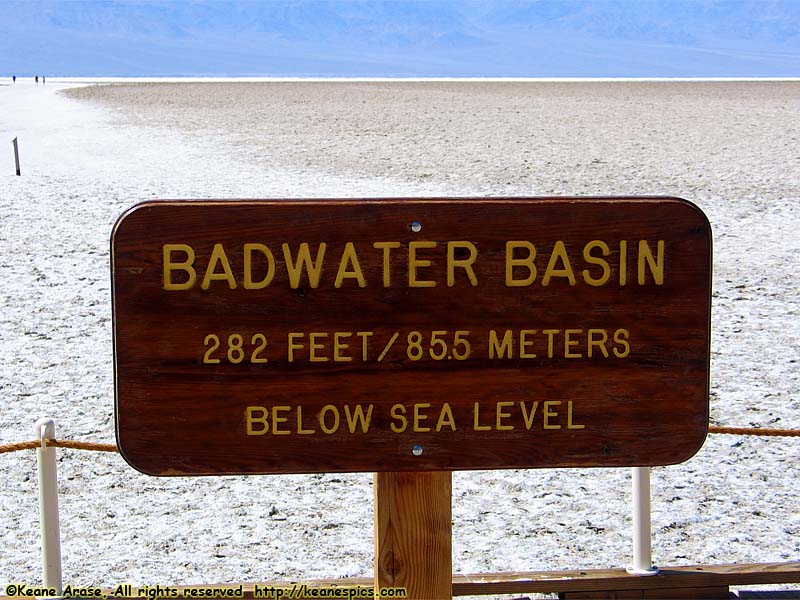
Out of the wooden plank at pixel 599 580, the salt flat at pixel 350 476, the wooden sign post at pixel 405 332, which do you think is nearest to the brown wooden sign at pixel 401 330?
the wooden sign post at pixel 405 332

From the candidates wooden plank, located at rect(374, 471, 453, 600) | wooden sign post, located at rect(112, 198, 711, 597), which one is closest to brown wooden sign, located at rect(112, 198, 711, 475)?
wooden sign post, located at rect(112, 198, 711, 597)

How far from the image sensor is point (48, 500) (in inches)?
127

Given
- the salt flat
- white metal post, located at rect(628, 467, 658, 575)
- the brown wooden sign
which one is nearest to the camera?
the brown wooden sign

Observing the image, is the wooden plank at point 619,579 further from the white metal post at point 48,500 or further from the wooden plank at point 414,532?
the white metal post at point 48,500

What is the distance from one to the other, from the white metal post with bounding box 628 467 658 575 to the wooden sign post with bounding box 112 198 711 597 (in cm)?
131

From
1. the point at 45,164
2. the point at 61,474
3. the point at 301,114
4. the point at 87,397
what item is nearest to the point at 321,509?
the point at 61,474

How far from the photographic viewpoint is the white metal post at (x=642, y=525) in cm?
336

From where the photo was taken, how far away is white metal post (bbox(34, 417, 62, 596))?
10.6 feet

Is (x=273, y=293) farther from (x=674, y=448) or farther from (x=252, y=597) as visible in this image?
(x=252, y=597)

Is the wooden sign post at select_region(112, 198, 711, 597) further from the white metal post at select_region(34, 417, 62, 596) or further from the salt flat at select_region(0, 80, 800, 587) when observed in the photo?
the salt flat at select_region(0, 80, 800, 587)

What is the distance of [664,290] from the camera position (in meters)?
2.05

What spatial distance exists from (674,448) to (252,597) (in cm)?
150

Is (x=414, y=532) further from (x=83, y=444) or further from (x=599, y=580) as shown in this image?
(x=83, y=444)

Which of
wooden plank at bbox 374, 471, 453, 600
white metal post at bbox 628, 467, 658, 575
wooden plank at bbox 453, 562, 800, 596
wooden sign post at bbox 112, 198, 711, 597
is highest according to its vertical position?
wooden sign post at bbox 112, 198, 711, 597
